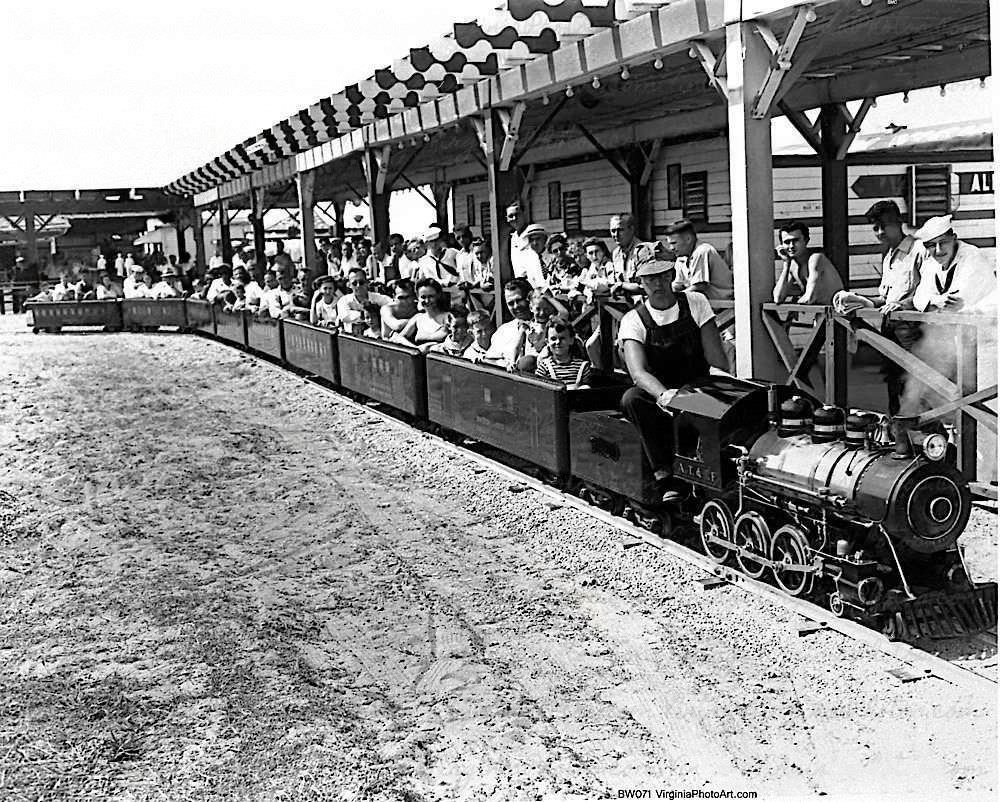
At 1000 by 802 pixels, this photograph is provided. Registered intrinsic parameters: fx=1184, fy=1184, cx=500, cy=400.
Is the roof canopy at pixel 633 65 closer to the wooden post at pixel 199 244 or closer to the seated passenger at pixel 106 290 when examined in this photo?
the seated passenger at pixel 106 290

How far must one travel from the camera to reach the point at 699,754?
15.2ft

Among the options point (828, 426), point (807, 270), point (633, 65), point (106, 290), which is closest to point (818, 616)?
point (828, 426)

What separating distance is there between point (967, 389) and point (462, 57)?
20.7 feet

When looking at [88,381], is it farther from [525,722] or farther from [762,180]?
[525,722]

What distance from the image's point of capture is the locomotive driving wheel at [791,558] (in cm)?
629

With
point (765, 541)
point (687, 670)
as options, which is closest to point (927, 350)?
point (765, 541)

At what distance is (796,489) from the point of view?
618 centimetres

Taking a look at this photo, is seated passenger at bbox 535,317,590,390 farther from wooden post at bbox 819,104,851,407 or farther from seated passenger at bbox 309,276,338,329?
seated passenger at bbox 309,276,338,329

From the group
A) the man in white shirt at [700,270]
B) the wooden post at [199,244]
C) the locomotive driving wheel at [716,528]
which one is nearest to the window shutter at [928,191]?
the man in white shirt at [700,270]

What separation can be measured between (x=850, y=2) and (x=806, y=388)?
9.37ft

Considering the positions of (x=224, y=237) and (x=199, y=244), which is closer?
(x=224, y=237)

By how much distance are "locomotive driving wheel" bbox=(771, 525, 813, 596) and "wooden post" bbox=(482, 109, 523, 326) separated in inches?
297

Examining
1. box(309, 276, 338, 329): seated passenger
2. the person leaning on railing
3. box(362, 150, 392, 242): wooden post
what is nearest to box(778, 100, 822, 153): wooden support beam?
the person leaning on railing

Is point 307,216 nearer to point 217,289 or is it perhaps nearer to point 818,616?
point 217,289
